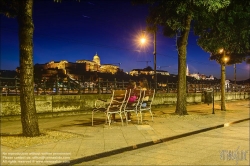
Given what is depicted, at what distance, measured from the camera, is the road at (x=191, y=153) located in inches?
215

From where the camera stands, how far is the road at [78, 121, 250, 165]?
5.46m

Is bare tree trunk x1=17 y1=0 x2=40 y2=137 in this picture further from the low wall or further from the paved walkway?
the low wall

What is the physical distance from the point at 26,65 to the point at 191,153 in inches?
177

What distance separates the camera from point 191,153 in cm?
616

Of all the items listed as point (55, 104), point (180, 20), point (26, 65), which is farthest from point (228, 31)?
point (26, 65)

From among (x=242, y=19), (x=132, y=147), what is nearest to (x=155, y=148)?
(x=132, y=147)

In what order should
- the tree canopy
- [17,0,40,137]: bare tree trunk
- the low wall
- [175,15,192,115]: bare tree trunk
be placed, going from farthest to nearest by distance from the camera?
the tree canopy, [175,15,192,115]: bare tree trunk, the low wall, [17,0,40,137]: bare tree trunk

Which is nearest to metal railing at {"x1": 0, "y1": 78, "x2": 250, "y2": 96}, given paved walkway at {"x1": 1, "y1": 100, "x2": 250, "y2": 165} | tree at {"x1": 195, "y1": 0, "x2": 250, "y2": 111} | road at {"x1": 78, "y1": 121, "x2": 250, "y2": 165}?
tree at {"x1": 195, "y1": 0, "x2": 250, "y2": 111}

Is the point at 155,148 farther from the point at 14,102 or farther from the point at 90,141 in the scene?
the point at 14,102

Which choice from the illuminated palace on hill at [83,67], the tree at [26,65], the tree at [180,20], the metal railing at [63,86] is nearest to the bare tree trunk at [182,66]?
the tree at [180,20]

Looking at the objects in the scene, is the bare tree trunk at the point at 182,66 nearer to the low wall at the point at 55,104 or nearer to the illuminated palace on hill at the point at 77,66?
the low wall at the point at 55,104

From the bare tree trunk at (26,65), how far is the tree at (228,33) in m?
8.60

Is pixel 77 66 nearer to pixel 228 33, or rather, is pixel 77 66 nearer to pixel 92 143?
pixel 228 33

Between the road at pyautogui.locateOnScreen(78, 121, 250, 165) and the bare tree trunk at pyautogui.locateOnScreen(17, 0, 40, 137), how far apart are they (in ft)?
8.61
